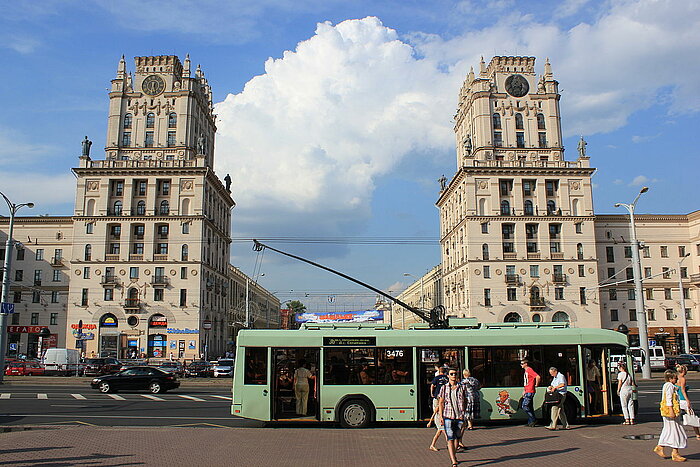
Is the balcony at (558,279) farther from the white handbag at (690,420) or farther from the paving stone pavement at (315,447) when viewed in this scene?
the white handbag at (690,420)

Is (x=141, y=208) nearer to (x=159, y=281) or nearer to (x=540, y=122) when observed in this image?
(x=159, y=281)

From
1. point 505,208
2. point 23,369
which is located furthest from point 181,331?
point 505,208

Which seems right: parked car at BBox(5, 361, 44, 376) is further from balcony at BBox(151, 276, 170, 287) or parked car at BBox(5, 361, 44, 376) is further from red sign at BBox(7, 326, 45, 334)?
red sign at BBox(7, 326, 45, 334)

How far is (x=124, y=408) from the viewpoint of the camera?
74.7 ft

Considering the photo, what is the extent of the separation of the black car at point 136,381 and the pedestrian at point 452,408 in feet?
72.8

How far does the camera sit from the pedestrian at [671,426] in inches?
466

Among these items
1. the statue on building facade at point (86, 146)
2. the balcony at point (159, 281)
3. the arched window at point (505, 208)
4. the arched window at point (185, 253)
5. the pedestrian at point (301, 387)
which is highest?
the statue on building facade at point (86, 146)

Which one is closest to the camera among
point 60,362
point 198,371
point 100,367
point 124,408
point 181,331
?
point 124,408

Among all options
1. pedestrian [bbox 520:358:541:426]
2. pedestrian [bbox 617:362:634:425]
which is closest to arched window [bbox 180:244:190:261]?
pedestrian [bbox 520:358:541:426]

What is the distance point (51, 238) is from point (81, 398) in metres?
55.0

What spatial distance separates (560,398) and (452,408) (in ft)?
18.8

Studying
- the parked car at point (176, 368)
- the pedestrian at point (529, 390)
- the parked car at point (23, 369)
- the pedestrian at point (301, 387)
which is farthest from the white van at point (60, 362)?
the pedestrian at point (529, 390)

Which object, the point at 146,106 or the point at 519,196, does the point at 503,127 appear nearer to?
the point at 519,196

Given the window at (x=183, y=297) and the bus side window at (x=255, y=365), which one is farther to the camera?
the window at (x=183, y=297)
